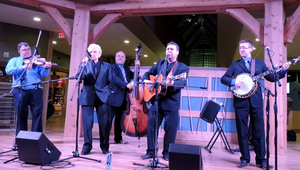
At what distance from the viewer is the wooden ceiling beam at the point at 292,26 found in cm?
452

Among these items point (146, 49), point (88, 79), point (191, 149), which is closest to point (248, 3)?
point (88, 79)

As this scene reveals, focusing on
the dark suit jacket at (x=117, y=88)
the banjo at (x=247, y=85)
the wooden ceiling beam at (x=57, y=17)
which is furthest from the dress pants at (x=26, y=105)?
the banjo at (x=247, y=85)

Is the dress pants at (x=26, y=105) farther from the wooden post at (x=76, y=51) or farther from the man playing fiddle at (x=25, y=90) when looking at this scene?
the wooden post at (x=76, y=51)

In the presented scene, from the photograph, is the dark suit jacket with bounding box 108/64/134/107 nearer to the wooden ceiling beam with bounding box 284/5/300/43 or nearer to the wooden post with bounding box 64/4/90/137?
the wooden post with bounding box 64/4/90/137

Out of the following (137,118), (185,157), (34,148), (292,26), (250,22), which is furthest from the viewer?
(250,22)

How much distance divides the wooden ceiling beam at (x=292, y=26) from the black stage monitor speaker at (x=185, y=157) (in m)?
3.57

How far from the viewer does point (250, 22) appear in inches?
191

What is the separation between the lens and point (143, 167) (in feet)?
8.97

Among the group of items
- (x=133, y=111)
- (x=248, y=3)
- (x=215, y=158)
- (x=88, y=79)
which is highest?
(x=248, y=3)

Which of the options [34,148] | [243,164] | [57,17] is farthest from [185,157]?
[57,17]

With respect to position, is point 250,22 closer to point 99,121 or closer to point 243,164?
point 243,164

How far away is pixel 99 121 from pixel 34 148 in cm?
99

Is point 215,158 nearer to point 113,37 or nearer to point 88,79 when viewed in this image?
point 88,79

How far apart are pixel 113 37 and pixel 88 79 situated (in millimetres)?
5339
